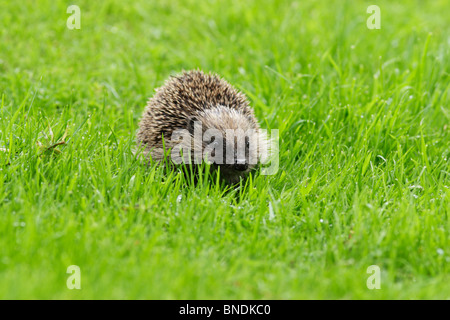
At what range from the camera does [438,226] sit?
5.14m

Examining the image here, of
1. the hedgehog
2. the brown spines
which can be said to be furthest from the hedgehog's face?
the brown spines

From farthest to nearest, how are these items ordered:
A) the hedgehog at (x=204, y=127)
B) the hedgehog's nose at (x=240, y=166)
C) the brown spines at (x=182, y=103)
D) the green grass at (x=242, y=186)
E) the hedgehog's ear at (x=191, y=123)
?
the brown spines at (x=182, y=103) → the hedgehog's ear at (x=191, y=123) → the hedgehog at (x=204, y=127) → the hedgehog's nose at (x=240, y=166) → the green grass at (x=242, y=186)

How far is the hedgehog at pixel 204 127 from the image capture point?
5957 mm

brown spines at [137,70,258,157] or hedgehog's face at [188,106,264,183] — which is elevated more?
brown spines at [137,70,258,157]

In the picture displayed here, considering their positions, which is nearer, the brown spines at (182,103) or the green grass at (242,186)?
the green grass at (242,186)

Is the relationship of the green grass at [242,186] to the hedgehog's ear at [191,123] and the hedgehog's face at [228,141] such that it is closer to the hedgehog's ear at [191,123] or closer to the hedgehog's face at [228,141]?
the hedgehog's face at [228,141]

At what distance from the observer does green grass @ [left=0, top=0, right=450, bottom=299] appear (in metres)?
4.38

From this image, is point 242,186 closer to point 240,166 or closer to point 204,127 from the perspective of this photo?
point 240,166

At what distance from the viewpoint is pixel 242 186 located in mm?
6062

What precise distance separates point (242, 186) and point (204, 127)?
0.75 metres

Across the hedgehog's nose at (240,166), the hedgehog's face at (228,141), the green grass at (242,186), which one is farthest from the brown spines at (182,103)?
the hedgehog's nose at (240,166)

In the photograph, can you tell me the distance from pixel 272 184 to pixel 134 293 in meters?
2.32

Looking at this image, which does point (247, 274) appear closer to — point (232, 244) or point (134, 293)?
point (232, 244)

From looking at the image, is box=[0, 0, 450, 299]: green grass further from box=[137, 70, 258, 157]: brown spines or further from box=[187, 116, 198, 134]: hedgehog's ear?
box=[187, 116, 198, 134]: hedgehog's ear
